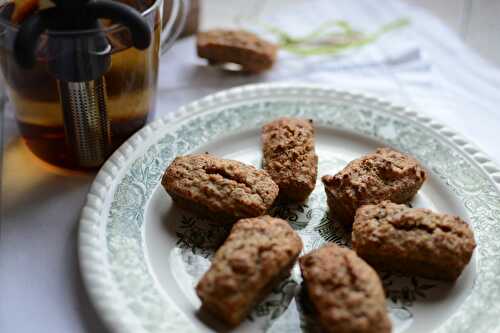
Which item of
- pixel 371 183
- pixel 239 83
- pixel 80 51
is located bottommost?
pixel 239 83

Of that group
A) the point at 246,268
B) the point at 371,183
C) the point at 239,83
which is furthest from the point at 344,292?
the point at 239,83

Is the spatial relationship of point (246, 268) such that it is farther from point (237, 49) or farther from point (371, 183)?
point (237, 49)

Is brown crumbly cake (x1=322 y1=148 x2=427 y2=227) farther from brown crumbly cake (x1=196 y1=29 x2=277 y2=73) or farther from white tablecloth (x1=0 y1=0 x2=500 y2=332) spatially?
brown crumbly cake (x1=196 y1=29 x2=277 y2=73)

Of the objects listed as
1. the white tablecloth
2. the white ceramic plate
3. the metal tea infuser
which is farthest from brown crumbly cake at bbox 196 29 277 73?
the metal tea infuser

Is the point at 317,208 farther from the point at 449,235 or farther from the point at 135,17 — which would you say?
the point at 135,17

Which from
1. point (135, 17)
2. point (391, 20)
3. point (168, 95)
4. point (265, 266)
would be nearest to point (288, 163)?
point (265, 266)

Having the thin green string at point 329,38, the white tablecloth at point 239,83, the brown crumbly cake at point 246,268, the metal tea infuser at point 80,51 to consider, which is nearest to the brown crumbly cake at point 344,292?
the brown crumbly cake at point 246,268
